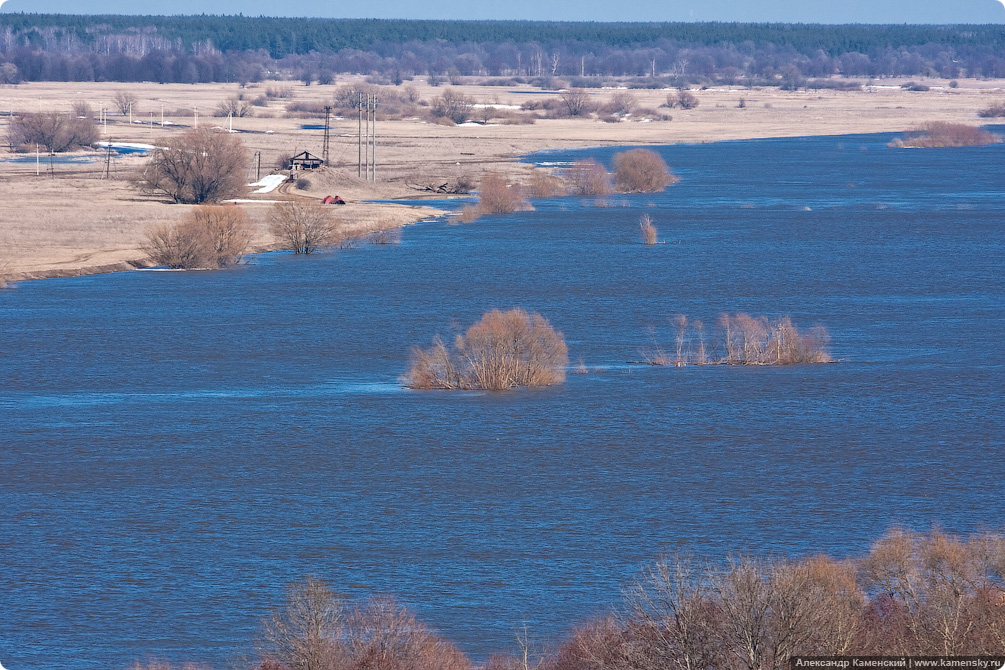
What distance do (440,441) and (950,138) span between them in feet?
298

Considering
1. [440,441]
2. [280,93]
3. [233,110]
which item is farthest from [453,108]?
[440,441]

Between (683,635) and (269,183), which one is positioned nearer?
(683,635)

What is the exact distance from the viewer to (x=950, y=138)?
11100cm

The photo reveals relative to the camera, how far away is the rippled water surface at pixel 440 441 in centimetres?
2031

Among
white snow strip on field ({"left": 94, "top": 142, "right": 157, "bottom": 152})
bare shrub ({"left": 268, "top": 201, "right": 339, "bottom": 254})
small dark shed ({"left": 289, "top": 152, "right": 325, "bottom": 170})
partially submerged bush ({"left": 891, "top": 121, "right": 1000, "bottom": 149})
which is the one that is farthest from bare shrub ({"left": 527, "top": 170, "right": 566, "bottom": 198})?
partially submerged bush ({"left": 891, "top": 121, "right": 1000, "bottom": 149})

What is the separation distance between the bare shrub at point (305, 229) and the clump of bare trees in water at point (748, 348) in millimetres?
22389

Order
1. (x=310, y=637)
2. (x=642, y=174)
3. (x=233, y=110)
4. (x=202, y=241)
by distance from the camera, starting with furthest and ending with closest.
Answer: (x=233, y=110) < (x=642, y=174) < (x=202, y=241) < (x=310, y=637)

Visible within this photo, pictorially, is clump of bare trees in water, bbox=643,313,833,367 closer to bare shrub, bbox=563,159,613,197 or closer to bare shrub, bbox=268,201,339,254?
bare shrub, bbox=268,201,339,254

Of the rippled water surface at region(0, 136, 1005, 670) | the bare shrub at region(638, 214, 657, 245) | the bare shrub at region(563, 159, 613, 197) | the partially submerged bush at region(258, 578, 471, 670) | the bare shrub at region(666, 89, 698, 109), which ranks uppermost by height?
the bare shrub at region(666, 89, 698, 109)

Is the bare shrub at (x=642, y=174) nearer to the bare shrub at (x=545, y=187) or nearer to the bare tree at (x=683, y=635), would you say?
the bare shrub at (x=545, y=187)

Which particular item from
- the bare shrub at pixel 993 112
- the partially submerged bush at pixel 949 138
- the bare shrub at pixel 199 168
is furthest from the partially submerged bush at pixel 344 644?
the bare shrub at pixel 993 112

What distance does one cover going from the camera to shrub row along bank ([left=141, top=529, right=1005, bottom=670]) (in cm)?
1271

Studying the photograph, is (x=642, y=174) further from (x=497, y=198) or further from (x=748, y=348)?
(x=748, y=348)

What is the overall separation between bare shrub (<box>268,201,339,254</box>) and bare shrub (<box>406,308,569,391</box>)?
2428 centimetres
